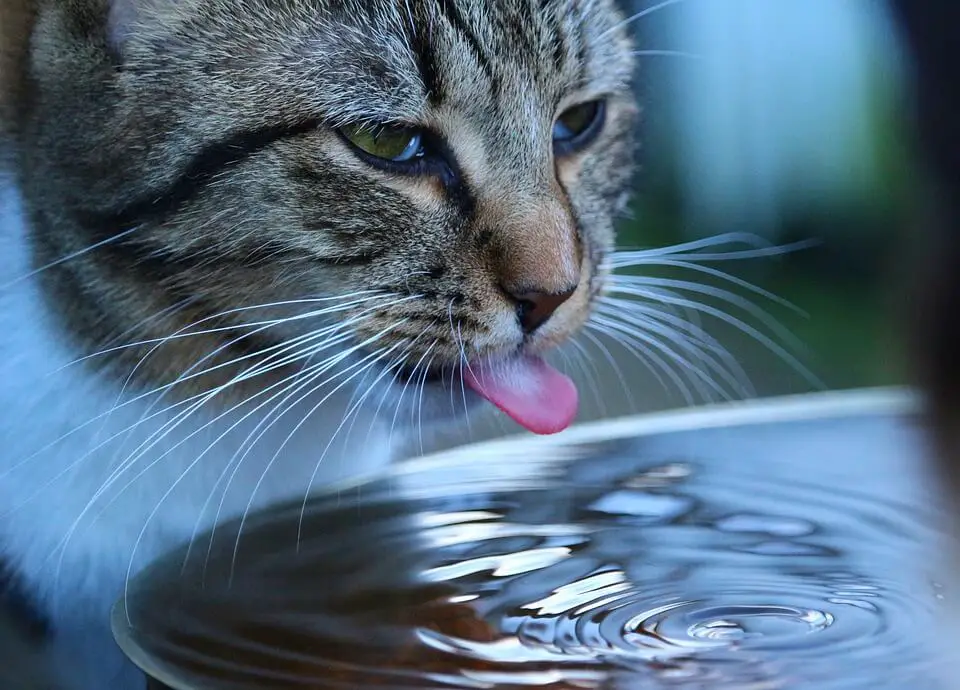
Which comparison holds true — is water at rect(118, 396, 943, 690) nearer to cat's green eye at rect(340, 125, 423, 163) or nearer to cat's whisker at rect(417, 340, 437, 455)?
cat's whisker at rect(417, 340, 437, 455)

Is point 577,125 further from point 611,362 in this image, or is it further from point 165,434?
point 165,434

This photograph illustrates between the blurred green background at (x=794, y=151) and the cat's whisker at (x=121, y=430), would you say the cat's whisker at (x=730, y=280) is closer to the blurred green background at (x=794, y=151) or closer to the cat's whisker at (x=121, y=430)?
the blurred green background at (x=794, y=151)

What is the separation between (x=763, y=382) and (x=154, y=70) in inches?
20.1

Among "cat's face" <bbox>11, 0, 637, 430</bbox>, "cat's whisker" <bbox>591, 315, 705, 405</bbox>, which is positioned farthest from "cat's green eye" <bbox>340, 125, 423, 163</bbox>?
"cat's whisker" <bbox>591, 315, 705, 405</bbox>

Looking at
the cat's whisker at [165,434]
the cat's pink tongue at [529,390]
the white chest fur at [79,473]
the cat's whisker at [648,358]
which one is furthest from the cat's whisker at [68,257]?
the cat's whisker at [648,358]

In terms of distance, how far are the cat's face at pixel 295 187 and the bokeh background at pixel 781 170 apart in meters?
0.14

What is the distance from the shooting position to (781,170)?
0.77 meters

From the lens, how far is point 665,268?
780mm

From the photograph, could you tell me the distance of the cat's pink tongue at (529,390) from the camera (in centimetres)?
64

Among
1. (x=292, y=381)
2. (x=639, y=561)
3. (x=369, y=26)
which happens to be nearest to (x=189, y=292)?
(x=292, y=381)

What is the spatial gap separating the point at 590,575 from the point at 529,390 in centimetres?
12

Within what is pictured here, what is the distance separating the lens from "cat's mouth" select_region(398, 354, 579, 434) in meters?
0.63

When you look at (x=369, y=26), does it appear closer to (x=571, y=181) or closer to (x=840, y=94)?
(x=571, y=181)

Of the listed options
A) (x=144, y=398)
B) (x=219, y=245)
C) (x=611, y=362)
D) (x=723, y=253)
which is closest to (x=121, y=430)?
(x=144, y=398)
